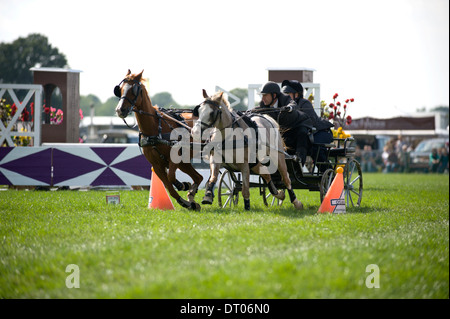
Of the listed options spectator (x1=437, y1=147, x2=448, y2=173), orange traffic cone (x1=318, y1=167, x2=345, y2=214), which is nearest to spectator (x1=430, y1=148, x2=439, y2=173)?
spectator (x1=437, y1=147, x2=448, y2=173)

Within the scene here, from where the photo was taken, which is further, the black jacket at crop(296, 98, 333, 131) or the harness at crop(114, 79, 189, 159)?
the black jacket at crop(296, 98, 333, 131)

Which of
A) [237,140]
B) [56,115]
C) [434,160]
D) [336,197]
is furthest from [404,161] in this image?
[237,140]

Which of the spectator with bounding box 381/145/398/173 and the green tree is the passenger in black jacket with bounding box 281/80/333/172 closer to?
the spectator with bounding box 381/145/398/173

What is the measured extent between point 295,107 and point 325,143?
96 centimetres

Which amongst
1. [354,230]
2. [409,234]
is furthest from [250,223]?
[409,234]

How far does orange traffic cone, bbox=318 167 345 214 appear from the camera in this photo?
31.4 feet

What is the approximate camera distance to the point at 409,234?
7.04 m

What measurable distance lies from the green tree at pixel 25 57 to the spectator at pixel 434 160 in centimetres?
6598

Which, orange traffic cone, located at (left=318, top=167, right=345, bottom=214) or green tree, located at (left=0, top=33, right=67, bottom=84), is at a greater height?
green tree, located at (left=0, top=33, right=67, bottom=84)

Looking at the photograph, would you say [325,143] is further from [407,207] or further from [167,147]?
[167,147]

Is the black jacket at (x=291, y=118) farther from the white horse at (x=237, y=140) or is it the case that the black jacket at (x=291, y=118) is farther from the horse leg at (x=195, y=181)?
the horse leg at (x=195, y=181)

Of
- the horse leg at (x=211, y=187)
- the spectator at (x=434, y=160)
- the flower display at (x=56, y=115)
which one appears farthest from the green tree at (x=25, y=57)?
the horse leg at (x=211, y=187)

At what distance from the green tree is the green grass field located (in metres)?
80.6

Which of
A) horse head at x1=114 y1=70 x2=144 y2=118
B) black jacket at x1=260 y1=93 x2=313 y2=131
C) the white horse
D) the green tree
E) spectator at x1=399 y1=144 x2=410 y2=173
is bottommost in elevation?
spectator at x1=399 y1=144 x2=410 y2=173
